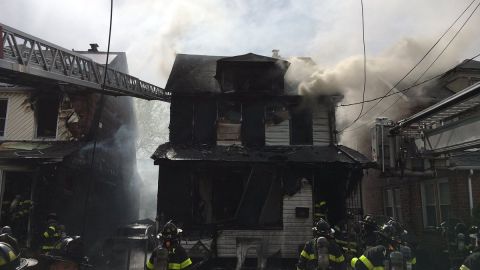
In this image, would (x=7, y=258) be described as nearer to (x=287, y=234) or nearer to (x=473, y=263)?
(x=473, y=263)

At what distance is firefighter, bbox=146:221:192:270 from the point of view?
17.9 ft

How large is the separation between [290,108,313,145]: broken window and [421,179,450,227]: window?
4.58 meters

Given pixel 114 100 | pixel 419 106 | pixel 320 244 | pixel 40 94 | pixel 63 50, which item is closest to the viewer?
pixel 320 244

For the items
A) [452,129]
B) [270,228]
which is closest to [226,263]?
[270,228]

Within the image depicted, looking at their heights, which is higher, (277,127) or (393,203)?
(277,127)

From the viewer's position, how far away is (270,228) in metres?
Answer: 12.9

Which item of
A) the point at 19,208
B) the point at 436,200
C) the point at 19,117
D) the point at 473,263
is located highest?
the point at 19,117

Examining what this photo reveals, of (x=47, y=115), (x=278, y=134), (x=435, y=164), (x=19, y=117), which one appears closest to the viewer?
(x=435, y=164)

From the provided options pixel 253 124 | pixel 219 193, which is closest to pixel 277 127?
pixel 253 124

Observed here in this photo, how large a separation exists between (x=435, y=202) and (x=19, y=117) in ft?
49.2

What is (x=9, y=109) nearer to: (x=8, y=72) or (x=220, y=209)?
(x=8, y=72)

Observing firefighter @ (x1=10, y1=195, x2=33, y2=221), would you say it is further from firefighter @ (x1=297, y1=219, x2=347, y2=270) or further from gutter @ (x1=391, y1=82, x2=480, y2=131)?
gutter @ (x1=391, y1=82, x2=480, y2=131)

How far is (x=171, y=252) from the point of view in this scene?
5.69m

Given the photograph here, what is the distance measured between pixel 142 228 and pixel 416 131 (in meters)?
9.79
